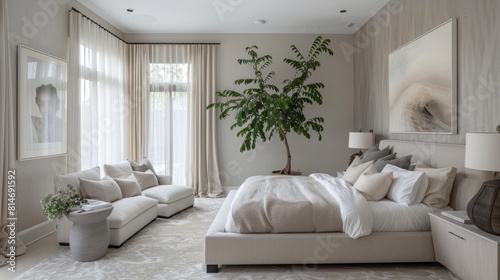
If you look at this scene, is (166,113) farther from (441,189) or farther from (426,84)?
(441,189)

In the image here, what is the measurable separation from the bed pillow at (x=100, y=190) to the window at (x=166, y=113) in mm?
2052

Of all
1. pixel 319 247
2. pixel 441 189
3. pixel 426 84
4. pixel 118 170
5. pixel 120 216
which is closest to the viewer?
pixel 319 247

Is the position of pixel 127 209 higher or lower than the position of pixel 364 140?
lower

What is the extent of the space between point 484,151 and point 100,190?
3589 mm

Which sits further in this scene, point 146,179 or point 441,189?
point 146,179

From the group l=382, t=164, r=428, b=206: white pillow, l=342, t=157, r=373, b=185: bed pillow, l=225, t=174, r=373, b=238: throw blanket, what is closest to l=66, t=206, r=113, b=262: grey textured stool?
l=225, t=174, r=373, b=238: throw blanket

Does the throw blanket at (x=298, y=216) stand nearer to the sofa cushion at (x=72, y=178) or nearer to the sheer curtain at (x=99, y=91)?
the sofa cushion at (x=72, y=178)

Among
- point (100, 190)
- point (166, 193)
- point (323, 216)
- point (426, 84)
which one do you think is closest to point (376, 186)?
point (323, 216)

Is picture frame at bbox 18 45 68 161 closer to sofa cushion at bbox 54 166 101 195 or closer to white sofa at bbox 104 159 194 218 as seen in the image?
sofa cushion at bbox 54 166 101 195

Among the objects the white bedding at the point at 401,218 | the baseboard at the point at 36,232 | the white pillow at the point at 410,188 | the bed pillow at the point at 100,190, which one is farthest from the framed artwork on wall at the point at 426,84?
the baseboard at the point at 36,232

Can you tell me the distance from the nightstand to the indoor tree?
9.23 feet

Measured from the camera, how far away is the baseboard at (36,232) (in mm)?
3174

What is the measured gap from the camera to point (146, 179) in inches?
178

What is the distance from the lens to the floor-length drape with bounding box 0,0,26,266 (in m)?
2.83
